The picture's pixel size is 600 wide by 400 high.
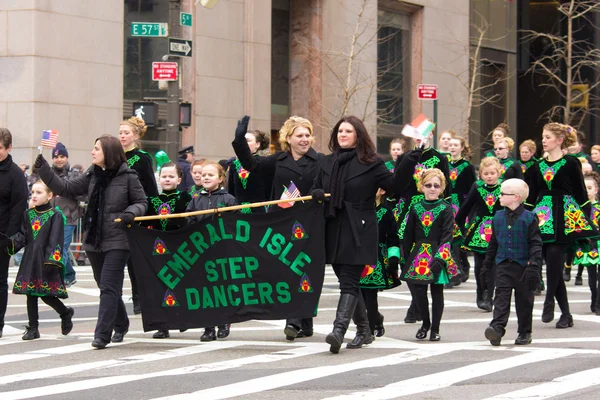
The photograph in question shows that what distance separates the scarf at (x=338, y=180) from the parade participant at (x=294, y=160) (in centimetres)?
54

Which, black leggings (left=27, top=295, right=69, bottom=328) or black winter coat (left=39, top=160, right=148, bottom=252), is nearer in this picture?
black winter coat (left=39, top=160, right=148, bottom=252)

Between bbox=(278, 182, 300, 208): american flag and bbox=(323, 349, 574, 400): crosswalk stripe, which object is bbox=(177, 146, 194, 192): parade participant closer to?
A: bbox=(278, 182, 300, 208): american flag

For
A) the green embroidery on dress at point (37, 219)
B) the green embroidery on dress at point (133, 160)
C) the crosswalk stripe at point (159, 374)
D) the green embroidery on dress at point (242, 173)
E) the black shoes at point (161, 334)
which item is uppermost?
the green embroidery on dress at point (133, 160)

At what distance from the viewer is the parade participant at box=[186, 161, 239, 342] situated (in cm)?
1124

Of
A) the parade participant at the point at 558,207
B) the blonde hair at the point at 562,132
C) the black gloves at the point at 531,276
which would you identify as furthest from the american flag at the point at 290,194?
the blonde hair at the point at 562,132

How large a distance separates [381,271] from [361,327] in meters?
0.72

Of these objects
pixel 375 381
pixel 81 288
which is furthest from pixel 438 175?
pixel 81 288

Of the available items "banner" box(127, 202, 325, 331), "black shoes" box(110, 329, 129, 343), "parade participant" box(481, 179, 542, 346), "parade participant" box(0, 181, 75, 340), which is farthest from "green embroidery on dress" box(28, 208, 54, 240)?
"parade participant" box(481, 179, 542, 346)

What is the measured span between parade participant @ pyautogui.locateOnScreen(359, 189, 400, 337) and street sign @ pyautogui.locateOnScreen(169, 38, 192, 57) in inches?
379

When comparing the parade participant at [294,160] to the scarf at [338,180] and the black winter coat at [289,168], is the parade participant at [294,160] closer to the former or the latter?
the black winter coat at [289,168]

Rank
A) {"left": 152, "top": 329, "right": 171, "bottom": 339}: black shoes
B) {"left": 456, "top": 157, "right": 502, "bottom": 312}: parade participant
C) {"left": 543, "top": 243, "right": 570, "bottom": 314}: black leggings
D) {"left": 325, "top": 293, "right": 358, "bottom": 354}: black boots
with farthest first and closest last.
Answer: {"left": 456, "top": 157, "right": 502, "bottom": 312}: parade participant < {"left": 543, "top": 243, "right": 570, "bottom": 314}: black leggings < {"left": 152, "top": 329, "right": 171, "bottom": 339}: black shoes < {"left": 325, "top": 293, "right": 358, "bottom": 354}: black boots

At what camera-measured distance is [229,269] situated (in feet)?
35.7

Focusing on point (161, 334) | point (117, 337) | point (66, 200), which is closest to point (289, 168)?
point (161, 334)

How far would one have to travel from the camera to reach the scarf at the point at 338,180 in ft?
34.0
